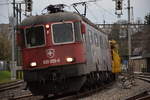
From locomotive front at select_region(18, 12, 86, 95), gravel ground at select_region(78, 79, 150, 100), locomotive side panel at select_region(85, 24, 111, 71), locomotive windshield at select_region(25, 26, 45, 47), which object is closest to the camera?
locomotive front at select_region(18, 12, 86, 95)

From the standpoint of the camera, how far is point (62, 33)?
616 inches

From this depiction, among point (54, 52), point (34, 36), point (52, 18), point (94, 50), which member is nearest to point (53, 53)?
point (54, 52)

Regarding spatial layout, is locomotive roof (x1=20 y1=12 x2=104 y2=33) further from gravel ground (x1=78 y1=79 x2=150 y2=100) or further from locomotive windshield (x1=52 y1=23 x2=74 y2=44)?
gravel ground (x1=78 y1=79 x2=150 y2=100)

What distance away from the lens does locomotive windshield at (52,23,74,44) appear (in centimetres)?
1555

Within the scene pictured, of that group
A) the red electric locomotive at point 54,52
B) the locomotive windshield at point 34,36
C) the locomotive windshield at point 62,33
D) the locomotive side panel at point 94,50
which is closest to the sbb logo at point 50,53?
the red electric locomotive at point 54,52

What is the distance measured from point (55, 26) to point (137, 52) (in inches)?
2808

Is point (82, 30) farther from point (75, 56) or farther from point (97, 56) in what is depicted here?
point (97, 56)

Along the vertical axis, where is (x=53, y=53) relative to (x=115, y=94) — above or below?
above

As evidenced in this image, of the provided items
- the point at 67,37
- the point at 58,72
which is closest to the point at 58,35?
the point at 67,37

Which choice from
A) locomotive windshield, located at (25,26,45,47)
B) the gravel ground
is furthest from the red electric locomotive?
the gravel ground

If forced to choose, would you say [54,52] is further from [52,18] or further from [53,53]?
[52,18]

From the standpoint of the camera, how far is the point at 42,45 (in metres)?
15.5

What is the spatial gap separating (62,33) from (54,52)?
0.85 m

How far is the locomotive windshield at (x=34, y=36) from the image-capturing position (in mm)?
15758
